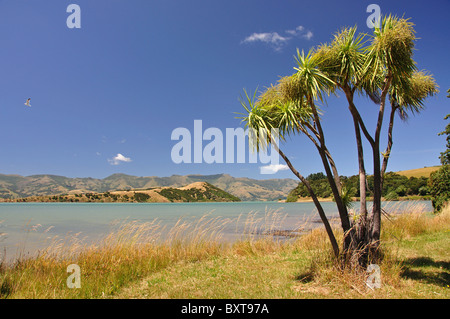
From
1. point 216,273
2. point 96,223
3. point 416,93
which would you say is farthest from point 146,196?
point 416,93

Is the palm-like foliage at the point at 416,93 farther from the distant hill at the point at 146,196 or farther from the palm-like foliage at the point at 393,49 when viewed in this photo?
the distant hill at the point at 146,196

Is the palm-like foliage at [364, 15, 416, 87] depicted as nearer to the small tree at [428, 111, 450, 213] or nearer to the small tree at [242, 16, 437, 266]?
the small tree at [242, 16, 437, 266]

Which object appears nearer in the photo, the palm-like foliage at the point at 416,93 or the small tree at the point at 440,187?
the palm-like foliage at the point at 416,93

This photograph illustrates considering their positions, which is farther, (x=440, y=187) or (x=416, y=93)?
(x=440, y=187)

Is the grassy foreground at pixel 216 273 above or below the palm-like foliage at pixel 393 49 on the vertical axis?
below

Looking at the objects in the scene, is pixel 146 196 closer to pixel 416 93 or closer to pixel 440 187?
pixel 440 187

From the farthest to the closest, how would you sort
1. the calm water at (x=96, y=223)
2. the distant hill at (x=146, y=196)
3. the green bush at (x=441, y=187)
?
the distant hill at (x=146, y=196)
the green bush at (x=441, y=187)
the calm water at (x=96, y=223)

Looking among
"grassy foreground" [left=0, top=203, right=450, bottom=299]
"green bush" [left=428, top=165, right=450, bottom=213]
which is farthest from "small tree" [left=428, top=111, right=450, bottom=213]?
"grassy foreground" [left=0, top=203, right=450, bottom=299]

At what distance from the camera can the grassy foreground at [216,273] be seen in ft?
16.2

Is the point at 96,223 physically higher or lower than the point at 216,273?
lower

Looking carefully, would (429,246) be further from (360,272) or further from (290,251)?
(360,272)

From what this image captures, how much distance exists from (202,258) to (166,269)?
5.40 feet

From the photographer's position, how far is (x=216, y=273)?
6.84m

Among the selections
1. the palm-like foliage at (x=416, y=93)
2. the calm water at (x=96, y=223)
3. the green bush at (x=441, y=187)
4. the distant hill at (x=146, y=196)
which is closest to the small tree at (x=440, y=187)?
the green bush at (x=441, y=187)
